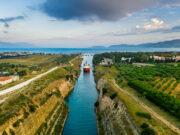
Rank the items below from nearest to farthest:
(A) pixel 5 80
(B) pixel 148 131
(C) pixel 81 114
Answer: (B) pixel 148 131
(C) pixel 81 114
(A) pixel 5 80

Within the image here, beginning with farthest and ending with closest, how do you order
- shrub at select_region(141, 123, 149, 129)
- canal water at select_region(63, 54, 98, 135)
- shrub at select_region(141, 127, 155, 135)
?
1. canal water at select_region(63, 54, 98, 135)
2. shrub at select_region(141, 123, 149, 129)
3. shrub at select_region(141, 127, 155, 135)

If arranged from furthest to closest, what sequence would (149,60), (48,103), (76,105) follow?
(149,60) < (76,105) < (48,103)

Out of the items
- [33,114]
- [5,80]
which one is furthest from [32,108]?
[5,80]

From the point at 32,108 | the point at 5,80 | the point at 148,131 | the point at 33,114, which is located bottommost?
the point at 33,114

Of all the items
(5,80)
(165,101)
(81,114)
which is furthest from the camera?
(5,80)

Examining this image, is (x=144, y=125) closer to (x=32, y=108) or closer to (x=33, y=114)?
(x=33, y=114)

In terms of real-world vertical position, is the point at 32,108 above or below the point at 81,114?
above

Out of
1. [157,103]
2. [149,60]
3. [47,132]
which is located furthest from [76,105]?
[149,60]

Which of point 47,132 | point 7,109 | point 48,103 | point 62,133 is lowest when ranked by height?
point 62,133

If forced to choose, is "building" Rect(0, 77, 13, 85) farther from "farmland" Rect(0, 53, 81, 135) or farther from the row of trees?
the row of trees

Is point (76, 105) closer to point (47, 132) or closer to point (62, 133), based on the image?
point (62, 133)

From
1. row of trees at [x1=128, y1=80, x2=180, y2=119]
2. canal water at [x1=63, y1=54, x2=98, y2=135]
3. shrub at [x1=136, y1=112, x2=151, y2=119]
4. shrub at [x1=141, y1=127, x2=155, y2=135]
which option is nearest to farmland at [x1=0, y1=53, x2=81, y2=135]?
canal water at [x1=63, y1=54, x2=98, y2=135]
